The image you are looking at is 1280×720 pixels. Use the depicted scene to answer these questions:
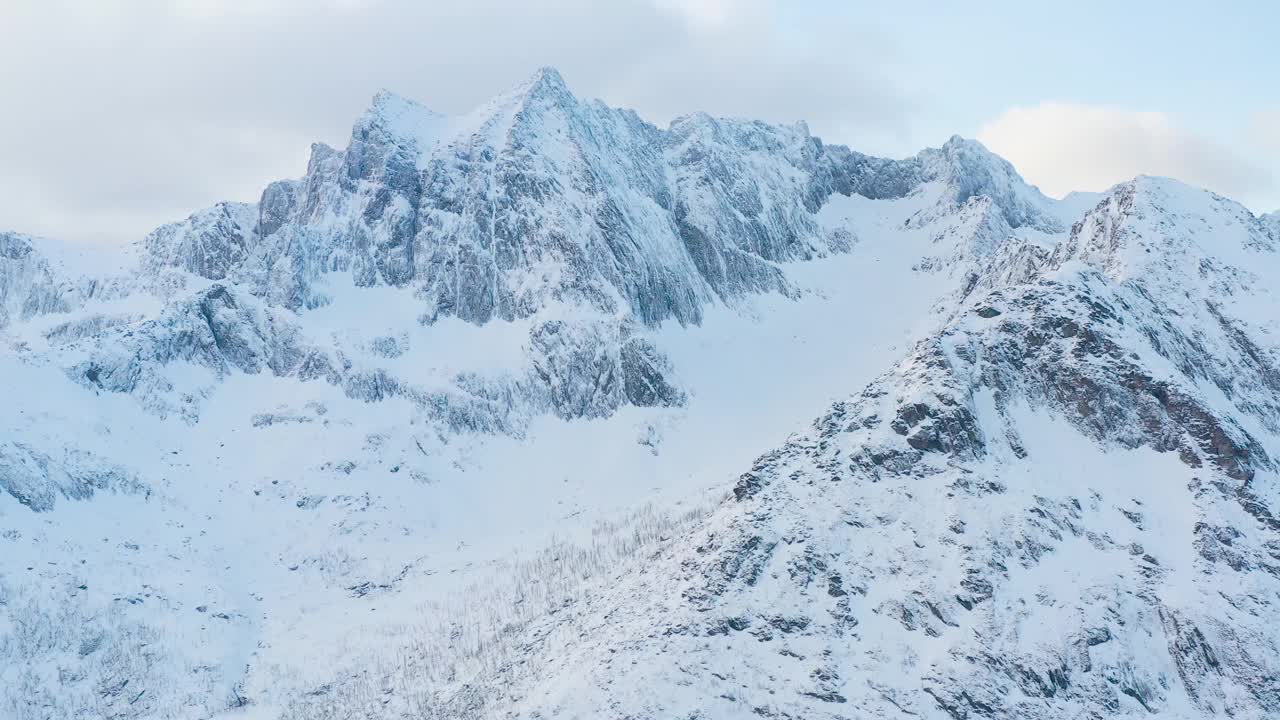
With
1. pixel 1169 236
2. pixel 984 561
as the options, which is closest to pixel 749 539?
pixel 984 561

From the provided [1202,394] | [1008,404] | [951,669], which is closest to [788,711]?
[951,669]

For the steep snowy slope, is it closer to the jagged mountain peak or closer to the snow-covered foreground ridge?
the snow-covered foreground ridge

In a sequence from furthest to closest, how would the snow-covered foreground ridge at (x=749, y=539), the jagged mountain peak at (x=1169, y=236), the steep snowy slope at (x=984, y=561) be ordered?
1. the jagged mountain peak at (x=1169, y=236)
2. the snow-covered foreground ridge at (x=749, y=539)
3. the steep snowy slope at (x=984, y=561)

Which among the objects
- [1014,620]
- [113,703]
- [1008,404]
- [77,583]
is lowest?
[113,703]

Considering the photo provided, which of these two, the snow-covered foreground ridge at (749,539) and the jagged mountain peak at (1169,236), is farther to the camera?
the jagged mountain peak at (1169,236)

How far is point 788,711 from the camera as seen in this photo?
88812 millimetres

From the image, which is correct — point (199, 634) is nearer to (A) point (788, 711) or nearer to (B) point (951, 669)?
(A) point (788, 711)

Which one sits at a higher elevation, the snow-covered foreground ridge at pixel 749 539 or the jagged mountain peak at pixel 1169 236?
the jagged mountain peak at pixel 1169 236

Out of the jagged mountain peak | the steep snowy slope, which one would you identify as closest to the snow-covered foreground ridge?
the steep snowy slope

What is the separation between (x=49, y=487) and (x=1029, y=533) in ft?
428

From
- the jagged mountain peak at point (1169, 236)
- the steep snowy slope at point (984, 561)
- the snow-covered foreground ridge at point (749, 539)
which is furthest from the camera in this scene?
the jagged mountain peak at point (1169, 236)

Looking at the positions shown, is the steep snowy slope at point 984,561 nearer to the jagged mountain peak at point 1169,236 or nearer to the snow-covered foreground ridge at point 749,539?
the snow-covered foreground ridge at point 749,539

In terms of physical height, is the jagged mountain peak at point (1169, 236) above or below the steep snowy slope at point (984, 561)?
above

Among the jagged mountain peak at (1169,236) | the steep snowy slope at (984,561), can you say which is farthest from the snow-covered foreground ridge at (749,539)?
the jagged mountain peak at (1169,236)
